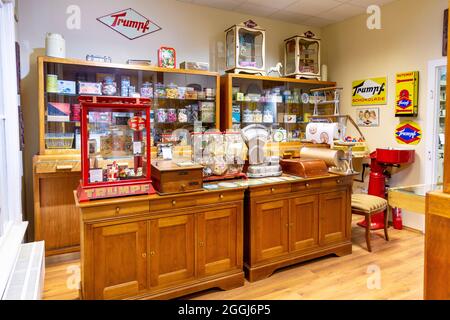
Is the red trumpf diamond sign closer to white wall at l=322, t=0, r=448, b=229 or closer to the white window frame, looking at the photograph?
the white window frame

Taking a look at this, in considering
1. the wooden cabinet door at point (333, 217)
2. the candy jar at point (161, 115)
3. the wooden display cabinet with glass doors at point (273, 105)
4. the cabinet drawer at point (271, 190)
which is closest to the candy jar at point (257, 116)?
the wooden display cabinet with glass doors at point (273, 105)

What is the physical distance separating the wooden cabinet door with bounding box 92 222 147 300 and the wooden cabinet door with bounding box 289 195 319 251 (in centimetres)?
136

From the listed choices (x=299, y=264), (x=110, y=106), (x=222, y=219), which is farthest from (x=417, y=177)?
(x=110, y=106)

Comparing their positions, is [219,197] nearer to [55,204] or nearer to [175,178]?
[175,178]

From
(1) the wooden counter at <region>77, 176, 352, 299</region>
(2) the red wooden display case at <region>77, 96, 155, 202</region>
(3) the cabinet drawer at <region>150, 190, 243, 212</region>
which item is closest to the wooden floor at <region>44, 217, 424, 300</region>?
(1) the wooden counter at <region>77, 176, 352, 299</region>

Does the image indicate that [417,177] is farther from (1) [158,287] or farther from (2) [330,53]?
(1) [158,287]

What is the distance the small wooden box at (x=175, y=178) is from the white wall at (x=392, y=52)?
10.3 feet

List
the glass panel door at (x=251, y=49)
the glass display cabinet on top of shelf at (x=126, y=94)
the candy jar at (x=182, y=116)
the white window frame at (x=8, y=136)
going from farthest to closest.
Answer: the glass panel door at (x=251, y=49), the candy jar at (x=182, y=116), the glass display cabinet on top of shelf at (x=126, y=94), the white window frame at (x=8, y=136)

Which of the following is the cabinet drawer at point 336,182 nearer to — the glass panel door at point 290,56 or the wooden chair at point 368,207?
the wooden chair at point 368,207

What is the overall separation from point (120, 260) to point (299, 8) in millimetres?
4056

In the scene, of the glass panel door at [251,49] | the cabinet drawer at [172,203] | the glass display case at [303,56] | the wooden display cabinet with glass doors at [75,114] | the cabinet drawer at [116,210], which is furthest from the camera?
the glass display case at [303,56]

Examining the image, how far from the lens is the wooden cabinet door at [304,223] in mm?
2951

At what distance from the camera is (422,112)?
4.01m
